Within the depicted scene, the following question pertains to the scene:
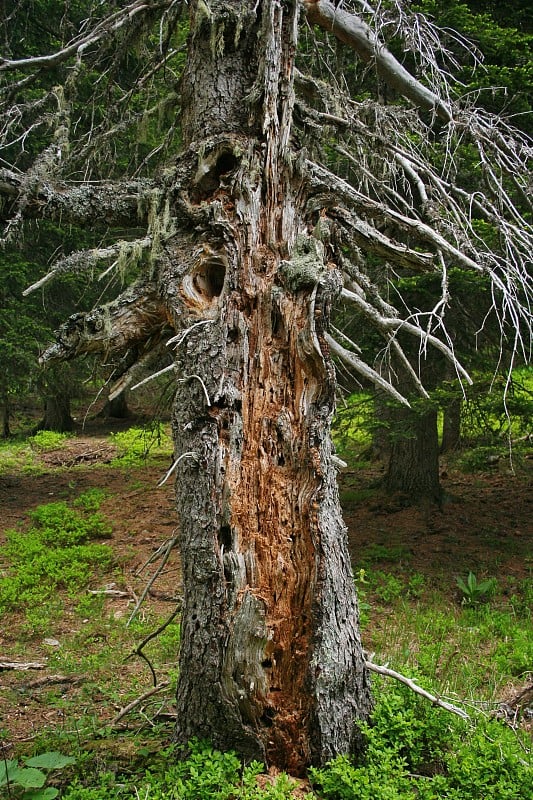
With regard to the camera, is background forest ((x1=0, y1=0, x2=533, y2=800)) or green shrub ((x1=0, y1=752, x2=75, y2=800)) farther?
background forest ((x1=0, y1=0, x2=533, y2=800))

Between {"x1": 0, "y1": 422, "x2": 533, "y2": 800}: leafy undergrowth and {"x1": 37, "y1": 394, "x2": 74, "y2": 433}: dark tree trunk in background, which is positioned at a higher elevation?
{"x1": 37, "y1": 394, "x2": 74, "y2": 433}: dark tree trunk in background

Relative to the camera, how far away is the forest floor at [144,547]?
5008 millimetres

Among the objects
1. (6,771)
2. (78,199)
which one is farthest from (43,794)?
(78,199)

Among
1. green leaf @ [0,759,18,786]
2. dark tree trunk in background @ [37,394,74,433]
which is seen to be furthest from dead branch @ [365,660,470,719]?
dark tree trunk in background @ [37,394,74,433]

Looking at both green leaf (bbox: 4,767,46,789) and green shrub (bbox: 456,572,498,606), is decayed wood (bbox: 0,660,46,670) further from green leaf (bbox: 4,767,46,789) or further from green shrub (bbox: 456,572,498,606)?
green shrub (bbox: 456,572,498,606)

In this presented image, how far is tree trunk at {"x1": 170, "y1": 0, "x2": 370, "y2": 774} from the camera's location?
320 cm

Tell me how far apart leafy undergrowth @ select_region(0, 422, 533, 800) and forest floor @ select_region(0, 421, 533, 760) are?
0.03m

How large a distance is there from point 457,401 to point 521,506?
3.48m

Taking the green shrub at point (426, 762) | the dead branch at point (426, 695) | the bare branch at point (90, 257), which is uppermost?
the bare branch at point (90, 257)

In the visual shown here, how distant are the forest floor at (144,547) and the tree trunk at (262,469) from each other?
4.53 feet

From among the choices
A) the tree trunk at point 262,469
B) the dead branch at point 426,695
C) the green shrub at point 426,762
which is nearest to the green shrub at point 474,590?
the green shrub at point 426,762

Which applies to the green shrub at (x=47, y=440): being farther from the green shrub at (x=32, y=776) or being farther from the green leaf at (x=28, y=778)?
the green leaf at (x=28, y=778)

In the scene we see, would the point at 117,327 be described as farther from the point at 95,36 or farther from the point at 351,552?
the point at 351,552

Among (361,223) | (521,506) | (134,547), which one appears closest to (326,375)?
(361,223)
